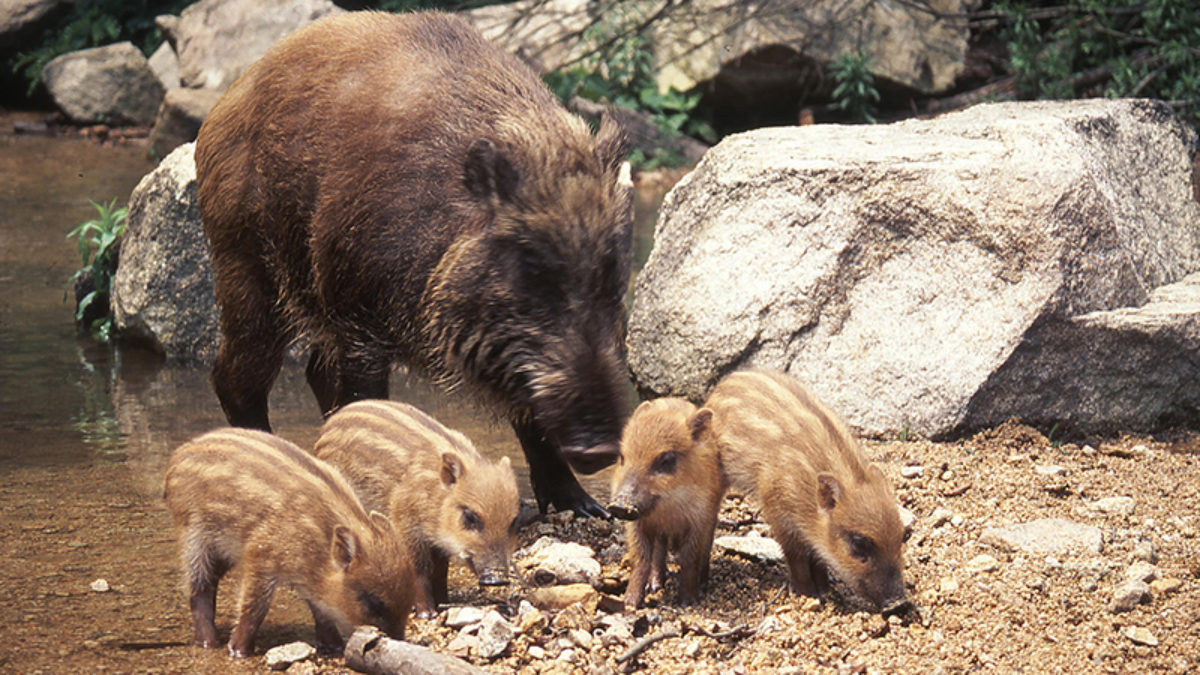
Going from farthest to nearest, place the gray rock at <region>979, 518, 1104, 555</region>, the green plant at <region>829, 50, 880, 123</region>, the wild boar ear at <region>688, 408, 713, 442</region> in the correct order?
the green plant at <region>829, 50, 880, 123</region>
the gray rock at <region>979, 518, 1104, 555</region>
the wild boar ear at <region>688, 408, 713, 442</region>

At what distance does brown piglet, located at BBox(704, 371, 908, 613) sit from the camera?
13.6ft

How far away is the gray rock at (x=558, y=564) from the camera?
4.62 metres

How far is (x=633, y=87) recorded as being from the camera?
54.1ft

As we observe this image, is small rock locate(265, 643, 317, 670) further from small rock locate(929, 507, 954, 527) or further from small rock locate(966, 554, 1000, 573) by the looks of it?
small rock locate(929, 507, 954, 527)

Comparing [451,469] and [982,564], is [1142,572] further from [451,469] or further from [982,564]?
[451,469]

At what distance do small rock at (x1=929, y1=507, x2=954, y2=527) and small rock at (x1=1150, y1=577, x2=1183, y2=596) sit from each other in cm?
84

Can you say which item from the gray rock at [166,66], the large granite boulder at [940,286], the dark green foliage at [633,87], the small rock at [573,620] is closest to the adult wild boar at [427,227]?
the small rock at [573,620]

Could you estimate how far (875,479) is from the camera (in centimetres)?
426

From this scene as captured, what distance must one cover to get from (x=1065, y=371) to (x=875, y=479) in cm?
211

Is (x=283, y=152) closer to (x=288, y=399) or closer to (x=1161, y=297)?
(x=288, y=399)

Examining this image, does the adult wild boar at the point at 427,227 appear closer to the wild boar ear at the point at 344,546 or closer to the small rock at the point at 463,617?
the small rock at the point at 463,617

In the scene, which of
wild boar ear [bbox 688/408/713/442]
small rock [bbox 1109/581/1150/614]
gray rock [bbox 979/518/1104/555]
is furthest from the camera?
gray rock [bbox 979/518/1104/555]

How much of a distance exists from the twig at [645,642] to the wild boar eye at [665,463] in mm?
511

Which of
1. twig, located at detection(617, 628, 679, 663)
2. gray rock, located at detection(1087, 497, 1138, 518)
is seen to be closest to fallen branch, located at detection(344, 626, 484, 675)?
twig, located at detection(617, 628, 679, 663)
